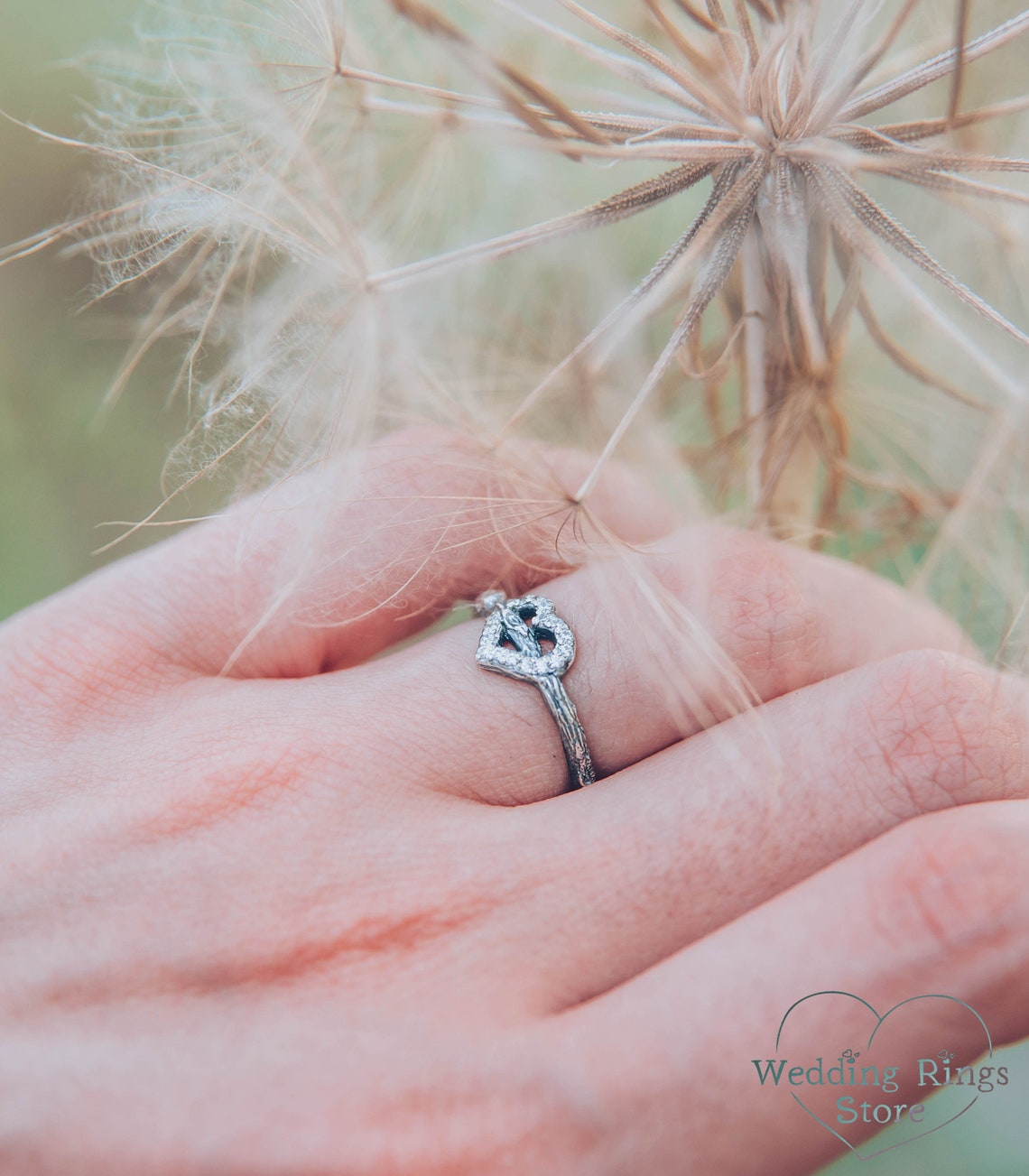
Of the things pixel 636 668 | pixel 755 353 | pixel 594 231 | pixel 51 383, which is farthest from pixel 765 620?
pixel 51 383

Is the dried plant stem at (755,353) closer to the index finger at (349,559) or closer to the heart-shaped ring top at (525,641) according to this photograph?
the index finger at (349,559)

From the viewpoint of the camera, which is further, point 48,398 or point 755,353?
point 48,398

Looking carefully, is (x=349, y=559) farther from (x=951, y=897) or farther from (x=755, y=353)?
(x=951, y=897)

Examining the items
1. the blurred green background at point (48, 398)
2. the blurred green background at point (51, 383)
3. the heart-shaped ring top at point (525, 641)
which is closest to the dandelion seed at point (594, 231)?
the heart-shaped ring top at point (525, 641)

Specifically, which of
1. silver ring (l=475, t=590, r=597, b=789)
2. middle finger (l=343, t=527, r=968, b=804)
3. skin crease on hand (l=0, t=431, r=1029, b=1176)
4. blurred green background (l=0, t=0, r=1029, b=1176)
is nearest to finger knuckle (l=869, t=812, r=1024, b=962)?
skin crease on hand (l=0, t=431, r=1029, b=1176)

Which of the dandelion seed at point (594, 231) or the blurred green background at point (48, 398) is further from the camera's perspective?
the blurred green background at point (48, 398)

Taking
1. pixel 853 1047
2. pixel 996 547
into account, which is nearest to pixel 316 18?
pixel 996 547
